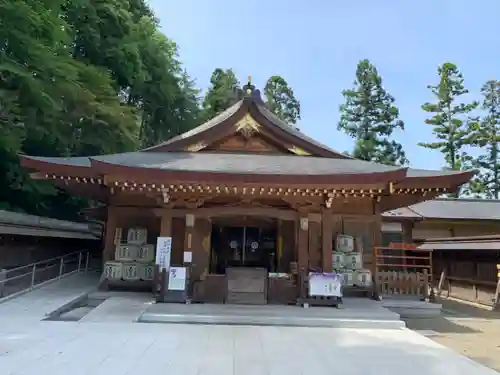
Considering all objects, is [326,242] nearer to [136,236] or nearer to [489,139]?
[136,236]

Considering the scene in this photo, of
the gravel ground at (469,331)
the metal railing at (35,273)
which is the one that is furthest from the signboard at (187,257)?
the gravel ground at (469,331)

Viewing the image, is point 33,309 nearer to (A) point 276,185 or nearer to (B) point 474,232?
(A) point 276,185

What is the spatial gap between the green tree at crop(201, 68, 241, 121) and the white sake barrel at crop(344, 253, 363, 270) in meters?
17.6

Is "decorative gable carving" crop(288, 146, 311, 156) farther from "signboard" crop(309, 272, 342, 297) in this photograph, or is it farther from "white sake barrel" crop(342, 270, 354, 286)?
"signboard" crop(309, 272, 342, 297)

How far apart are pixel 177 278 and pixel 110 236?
2.43m

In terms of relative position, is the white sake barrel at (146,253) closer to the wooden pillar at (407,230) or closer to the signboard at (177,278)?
the signboard at (177,278)

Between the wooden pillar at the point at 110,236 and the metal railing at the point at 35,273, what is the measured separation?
163 centimetres

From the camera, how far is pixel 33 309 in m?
7.79

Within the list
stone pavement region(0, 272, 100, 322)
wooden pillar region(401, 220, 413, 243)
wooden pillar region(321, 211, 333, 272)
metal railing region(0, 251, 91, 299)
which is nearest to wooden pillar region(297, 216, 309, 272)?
wooden pillar region(321, 211, 333, 272)

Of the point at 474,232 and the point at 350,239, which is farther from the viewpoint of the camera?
the point at 474,232

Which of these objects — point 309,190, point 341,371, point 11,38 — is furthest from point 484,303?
point 11,38

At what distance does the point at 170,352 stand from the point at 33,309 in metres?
3.98

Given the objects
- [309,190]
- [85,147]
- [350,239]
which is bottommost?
[350,239]

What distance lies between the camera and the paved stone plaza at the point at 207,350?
15.5 feet
